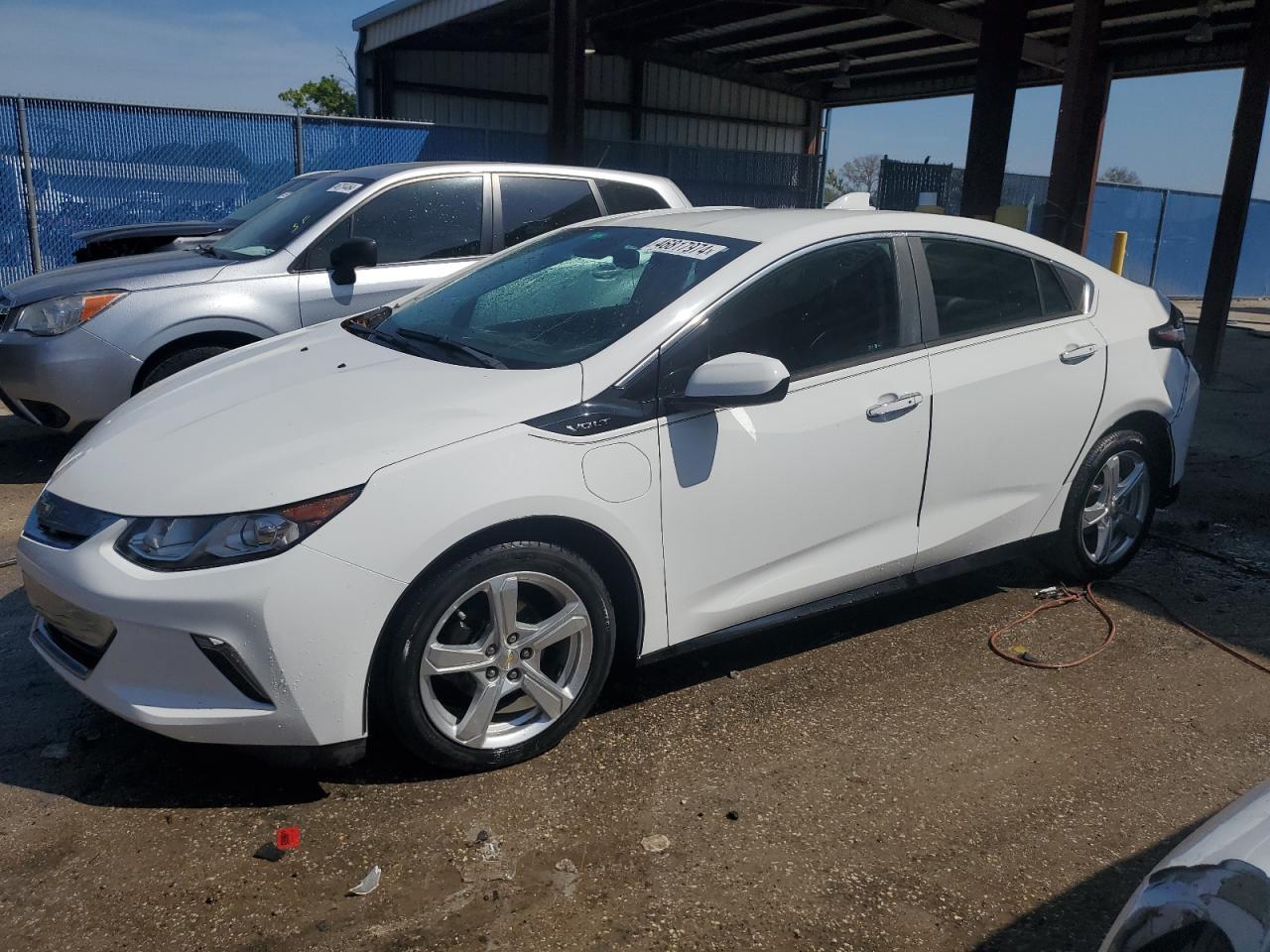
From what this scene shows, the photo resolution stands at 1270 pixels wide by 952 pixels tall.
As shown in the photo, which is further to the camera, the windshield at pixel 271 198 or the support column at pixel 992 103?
the support column at pixel 992 103

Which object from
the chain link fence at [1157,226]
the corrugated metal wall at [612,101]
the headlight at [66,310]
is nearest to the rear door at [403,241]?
the headlight at [66,310]

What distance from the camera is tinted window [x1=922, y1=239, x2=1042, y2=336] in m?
3.93

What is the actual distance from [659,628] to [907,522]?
1.09m

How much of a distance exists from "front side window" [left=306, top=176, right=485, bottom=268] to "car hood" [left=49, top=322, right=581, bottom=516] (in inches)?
115

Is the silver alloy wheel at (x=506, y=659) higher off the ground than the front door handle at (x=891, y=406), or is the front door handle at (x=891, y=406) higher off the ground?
the front door handle at (x=891, y=406)

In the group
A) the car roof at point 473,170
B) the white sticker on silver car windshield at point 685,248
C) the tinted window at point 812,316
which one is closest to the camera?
the tinted window at point 812,316

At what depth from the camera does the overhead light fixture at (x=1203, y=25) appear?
1302 centimetres

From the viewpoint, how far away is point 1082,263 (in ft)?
14.9

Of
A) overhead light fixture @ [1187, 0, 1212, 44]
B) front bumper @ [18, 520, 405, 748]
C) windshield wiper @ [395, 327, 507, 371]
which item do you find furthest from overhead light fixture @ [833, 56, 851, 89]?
front bumper @ [18, 520, 405, 748]

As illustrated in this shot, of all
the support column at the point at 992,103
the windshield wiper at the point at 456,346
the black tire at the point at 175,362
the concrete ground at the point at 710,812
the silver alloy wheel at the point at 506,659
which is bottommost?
the concrete ground at the point at 710,812

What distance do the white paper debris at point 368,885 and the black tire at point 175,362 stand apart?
153 inches

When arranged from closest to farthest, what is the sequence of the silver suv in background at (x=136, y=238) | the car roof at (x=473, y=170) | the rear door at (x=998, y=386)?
1. the rear door at (x=998, y=386)
2. the car roof at (x=473, y=170)
3. the silver suv in background at (x=136, y=238)

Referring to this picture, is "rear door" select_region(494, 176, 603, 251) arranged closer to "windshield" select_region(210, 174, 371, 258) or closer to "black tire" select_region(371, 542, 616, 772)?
"windshield" select_region(210, 174, 371, 258)

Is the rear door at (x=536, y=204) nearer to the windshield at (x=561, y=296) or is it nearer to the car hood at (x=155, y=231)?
the windshield at (x=561, y=296)
